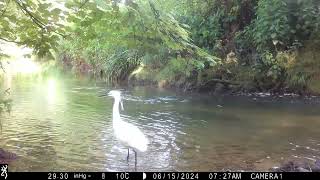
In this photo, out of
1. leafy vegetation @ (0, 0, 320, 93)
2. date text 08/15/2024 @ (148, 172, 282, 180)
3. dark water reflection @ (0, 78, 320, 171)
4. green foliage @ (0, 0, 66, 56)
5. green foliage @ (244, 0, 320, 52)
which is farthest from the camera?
green foliage @ (244, 0, 320, 52)

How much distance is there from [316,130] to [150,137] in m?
3.68

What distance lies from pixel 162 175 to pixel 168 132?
12.0 feet

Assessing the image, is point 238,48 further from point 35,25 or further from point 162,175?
point 35,25

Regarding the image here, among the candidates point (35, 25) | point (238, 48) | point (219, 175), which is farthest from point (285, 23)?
point (35, 25)

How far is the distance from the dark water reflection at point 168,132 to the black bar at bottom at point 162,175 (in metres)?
0.44

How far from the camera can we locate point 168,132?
10859mm

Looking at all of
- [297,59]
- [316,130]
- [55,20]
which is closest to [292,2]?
[297,59]

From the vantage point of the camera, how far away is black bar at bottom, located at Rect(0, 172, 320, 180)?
6.55m

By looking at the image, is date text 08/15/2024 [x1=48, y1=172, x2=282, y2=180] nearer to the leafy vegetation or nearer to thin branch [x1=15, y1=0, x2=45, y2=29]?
the leafy vegetation

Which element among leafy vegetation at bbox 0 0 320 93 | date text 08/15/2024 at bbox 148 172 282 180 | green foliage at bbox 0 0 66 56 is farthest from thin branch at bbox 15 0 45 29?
date text 08/15/2024 at bbox 148 172 282 180

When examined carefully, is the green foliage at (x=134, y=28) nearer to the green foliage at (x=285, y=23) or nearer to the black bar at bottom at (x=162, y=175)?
the black bar at bottom at (x=162, y=175)

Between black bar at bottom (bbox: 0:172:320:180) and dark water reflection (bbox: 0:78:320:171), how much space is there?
1.44 feet

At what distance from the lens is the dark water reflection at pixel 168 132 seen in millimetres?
8180

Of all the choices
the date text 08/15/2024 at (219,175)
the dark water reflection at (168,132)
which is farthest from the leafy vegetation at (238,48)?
the date text 08/15/2024 at (219,175)
